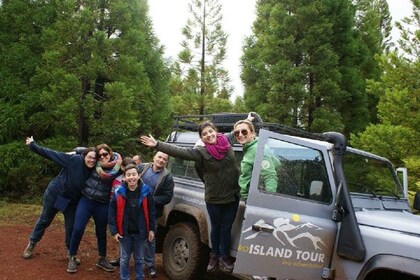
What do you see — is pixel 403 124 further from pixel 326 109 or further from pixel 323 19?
pixel 323 19

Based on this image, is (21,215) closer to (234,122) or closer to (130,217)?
(130,217)

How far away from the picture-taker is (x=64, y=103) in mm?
10898

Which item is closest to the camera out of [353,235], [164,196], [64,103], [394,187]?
[353,235]

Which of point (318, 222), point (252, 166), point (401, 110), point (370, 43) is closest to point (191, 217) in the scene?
point (252, 166)

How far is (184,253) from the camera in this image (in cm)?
547

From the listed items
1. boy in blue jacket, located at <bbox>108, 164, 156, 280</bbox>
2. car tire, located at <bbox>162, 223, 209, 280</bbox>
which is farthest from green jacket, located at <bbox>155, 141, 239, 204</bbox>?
car tire, located at <bbox>162, 223, 209, 280</bbox>

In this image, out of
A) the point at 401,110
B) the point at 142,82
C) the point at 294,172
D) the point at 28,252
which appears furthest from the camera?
the point at 142,82

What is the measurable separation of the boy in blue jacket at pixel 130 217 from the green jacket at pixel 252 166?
132 cm

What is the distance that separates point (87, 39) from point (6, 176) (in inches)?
189

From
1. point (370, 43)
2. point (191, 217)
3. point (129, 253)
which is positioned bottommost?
point (129, 253)

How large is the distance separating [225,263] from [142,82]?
8.78 metres

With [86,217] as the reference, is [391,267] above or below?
above

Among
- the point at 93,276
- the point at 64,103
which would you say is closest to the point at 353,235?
the point at 93,276

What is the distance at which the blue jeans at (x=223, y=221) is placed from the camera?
176 inches
